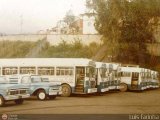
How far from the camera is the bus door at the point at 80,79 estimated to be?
17469 mm

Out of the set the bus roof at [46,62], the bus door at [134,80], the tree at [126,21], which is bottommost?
the bus door at [134,80]

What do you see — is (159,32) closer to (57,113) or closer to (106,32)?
(106,32)

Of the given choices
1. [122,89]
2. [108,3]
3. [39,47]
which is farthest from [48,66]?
[108,3]

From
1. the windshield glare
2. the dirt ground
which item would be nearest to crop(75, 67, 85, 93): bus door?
the windshield glare

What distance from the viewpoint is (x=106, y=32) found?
24000 mm

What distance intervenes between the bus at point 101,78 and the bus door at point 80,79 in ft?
2.94

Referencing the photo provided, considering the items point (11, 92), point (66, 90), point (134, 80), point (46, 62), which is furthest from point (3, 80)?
point (134, 80)

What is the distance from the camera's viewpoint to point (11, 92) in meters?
12.7

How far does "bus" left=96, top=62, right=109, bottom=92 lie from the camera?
1862 cm

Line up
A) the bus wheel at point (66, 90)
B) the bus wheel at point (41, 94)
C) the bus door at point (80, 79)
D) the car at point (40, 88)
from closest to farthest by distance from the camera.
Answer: the car at point (40, 88)
the bus wheel at point (41, 94)
the bus wheel at point (66, 90)
the bus door at point (80, 79)

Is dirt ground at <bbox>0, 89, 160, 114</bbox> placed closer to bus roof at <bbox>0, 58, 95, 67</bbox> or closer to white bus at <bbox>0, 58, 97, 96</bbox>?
bus roof at <bbox>0, 58, 95, 67</bbox>

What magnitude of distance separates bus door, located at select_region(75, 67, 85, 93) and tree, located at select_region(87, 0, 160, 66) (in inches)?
51.5

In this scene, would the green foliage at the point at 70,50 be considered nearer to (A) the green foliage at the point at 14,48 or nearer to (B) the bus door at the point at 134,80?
(A) the green foliage at the point at 14,48

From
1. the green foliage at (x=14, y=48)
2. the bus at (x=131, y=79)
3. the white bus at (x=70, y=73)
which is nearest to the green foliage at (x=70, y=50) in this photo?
the green foliage at (x=14, y=48)
